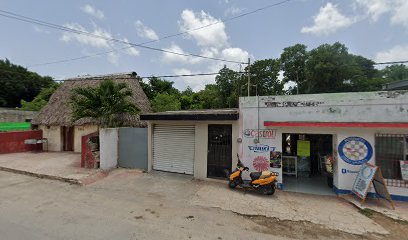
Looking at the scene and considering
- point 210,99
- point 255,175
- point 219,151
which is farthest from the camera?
point 210,99

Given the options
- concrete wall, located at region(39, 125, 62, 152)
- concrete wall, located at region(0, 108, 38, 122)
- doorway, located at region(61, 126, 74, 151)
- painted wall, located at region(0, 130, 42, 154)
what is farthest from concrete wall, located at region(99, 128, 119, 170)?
concrete wall, located at region(0, 108, 38, 122)

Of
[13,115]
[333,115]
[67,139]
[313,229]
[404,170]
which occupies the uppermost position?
[13,115]

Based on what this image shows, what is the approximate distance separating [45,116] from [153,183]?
13095 millimetres

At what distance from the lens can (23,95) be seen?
47.0m

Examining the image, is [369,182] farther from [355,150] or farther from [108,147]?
[108,147]

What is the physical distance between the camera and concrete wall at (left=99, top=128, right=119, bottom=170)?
10102 millimetres

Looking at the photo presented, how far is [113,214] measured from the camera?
5773 millimetres

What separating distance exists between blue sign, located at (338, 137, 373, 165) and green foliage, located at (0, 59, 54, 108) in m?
57.4

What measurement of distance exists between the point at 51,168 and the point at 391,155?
14.1 metres

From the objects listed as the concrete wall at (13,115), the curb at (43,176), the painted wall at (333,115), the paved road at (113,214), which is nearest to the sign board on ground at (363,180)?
the painted wall at (333,115)

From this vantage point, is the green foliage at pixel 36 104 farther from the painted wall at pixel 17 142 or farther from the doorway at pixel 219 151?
the doorway at pixel 219 151

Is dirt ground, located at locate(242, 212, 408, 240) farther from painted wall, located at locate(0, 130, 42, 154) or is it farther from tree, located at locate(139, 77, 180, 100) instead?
tree, located at locate(139, 77, 180, 100)

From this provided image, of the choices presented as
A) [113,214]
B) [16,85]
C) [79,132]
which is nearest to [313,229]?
[113,214]

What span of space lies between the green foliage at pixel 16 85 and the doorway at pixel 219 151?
52914 mm
